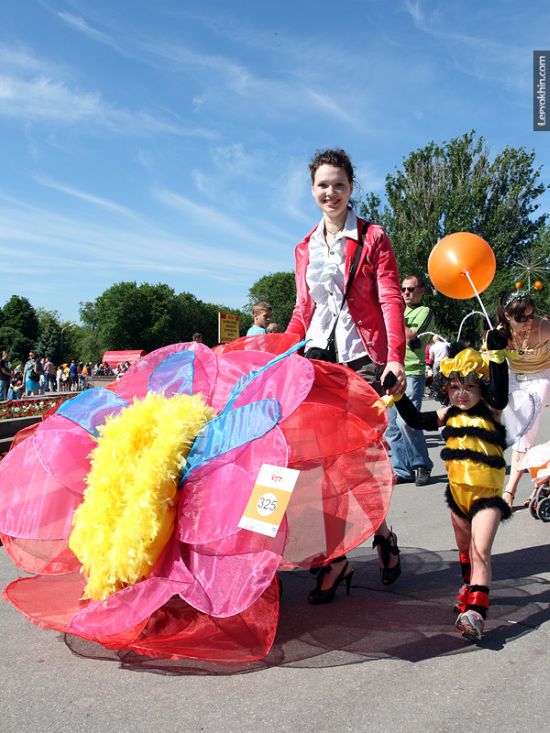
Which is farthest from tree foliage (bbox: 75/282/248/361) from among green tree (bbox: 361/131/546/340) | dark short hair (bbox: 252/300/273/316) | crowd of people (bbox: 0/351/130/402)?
dark short hair (bbox: 252/300/273/316)

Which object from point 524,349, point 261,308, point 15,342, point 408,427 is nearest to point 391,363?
point 524,349

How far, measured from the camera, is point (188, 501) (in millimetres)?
2807

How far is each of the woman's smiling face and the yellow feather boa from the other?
142 centimetres

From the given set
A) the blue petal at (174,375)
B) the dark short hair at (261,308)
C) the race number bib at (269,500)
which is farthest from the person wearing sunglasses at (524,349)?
the dark short hair at (261,308)

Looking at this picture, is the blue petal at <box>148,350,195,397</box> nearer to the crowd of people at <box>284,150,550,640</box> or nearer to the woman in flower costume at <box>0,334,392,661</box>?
the woman in flower costume at <box>0,334,392,661</box>

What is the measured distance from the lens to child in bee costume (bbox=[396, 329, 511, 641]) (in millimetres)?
3133

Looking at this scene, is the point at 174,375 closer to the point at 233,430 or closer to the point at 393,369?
the point at 233,430

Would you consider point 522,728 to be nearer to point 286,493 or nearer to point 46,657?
point 286,493

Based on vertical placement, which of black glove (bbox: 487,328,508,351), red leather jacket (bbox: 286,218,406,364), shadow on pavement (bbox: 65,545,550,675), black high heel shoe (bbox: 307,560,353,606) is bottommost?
shadow on pavement (bbox: 65,545,550,675)

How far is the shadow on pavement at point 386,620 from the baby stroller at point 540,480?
1.06 metres

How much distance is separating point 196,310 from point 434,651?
96.9 meters

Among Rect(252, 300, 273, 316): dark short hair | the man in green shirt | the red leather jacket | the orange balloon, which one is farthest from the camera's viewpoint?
Rect(252, 300, 273, 316): dark short hair

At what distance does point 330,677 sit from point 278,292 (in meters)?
89.3

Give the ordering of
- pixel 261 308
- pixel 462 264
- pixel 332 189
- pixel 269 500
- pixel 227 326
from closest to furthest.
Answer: pixel 269 500, pixel 332 189, pixel 462 264, pixel 261 308, pixel 227 326
